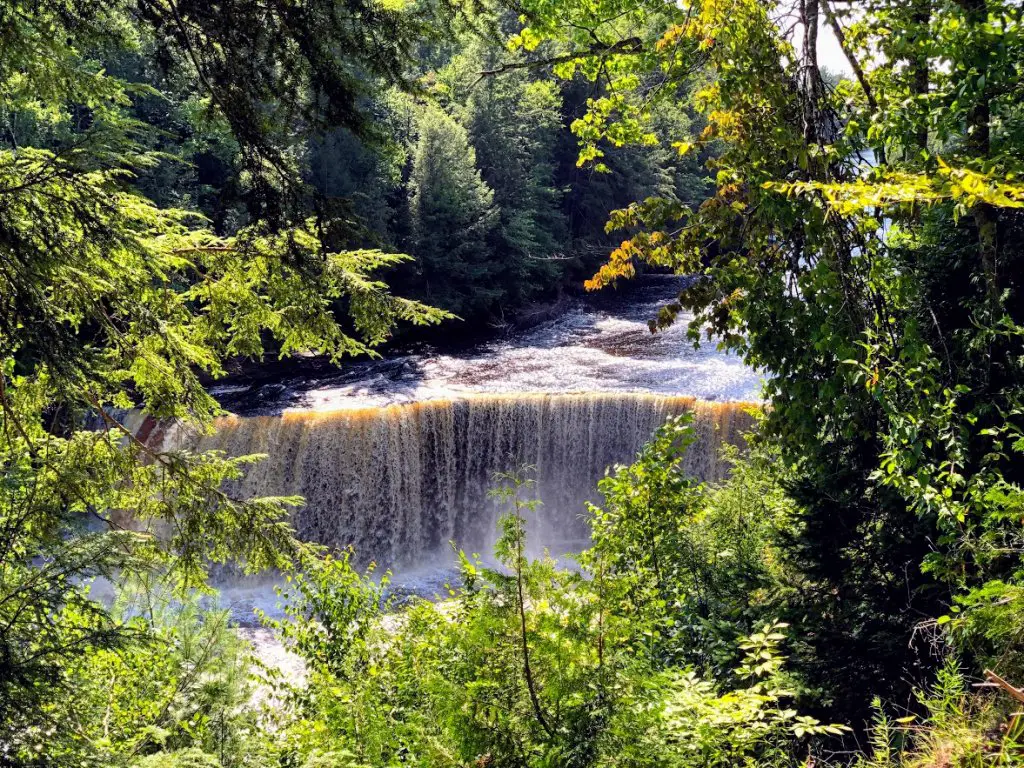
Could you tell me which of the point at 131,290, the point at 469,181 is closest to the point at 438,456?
the point at 131,290

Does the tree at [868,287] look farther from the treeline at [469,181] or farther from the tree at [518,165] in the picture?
the tree at [518,165]

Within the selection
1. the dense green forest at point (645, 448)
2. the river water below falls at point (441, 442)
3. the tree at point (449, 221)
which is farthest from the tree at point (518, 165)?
the dense green forest at point (645, 448)

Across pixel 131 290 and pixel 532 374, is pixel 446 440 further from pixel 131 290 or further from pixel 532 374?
pixel 131 290

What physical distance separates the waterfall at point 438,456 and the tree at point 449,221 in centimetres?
857

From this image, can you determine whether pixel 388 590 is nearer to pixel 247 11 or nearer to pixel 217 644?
pixel 217 644

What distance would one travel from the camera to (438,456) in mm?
14844

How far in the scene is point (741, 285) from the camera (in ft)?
15.6

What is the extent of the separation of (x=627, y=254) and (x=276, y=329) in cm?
222

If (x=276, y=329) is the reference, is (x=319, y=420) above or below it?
below

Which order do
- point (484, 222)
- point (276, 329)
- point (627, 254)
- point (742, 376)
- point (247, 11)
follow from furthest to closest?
point (484, 222) < point (742, 376) < point (627, 254) < point (276, 329) < point (247, 11)

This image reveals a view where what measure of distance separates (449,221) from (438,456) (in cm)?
1102

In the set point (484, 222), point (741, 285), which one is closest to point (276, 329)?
point (741, 285)

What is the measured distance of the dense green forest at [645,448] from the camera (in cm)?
304

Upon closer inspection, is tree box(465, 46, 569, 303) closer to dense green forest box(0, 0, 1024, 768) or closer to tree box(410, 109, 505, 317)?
tree box(410, 109, 505, 317)
